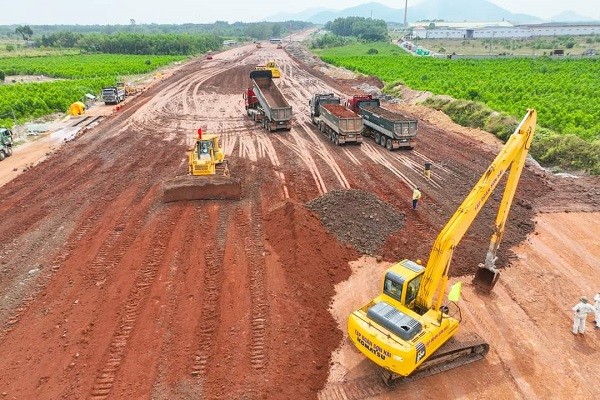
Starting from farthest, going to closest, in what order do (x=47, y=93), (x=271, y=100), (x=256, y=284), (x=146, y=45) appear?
(x=146, y=45) < (x=47, y=93) < (x=271, y=100) < (x=256, y=284)

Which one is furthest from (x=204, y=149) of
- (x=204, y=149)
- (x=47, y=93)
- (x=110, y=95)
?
(x=47, y=93)

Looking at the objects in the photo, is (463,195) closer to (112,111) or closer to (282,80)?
(112,111)

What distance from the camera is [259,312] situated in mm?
11891

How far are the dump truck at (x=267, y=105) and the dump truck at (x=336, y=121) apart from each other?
2.23 m

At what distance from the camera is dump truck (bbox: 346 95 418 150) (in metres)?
25.8

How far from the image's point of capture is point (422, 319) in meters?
9.77

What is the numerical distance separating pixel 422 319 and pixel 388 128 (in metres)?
18.0

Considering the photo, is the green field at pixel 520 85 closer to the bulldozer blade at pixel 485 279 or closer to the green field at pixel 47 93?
the bulldozer blade at pixel 485 279

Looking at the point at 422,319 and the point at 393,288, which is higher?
the point at 393,288

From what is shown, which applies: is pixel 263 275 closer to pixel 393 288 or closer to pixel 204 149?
pixel 393 288

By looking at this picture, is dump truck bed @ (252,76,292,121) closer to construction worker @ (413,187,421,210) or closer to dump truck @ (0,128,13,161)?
construction worker @ (413,187,421,210)

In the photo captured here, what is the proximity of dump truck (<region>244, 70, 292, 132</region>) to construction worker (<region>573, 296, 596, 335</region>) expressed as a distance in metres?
22.1

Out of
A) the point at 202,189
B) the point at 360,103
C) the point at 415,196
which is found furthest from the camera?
the point at 360,103

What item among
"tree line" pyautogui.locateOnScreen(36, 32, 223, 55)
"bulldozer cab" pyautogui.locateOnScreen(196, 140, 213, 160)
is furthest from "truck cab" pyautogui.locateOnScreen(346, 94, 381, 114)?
"tree line" pyautogui.locateOnScreen(36, 32, 223, 55)
